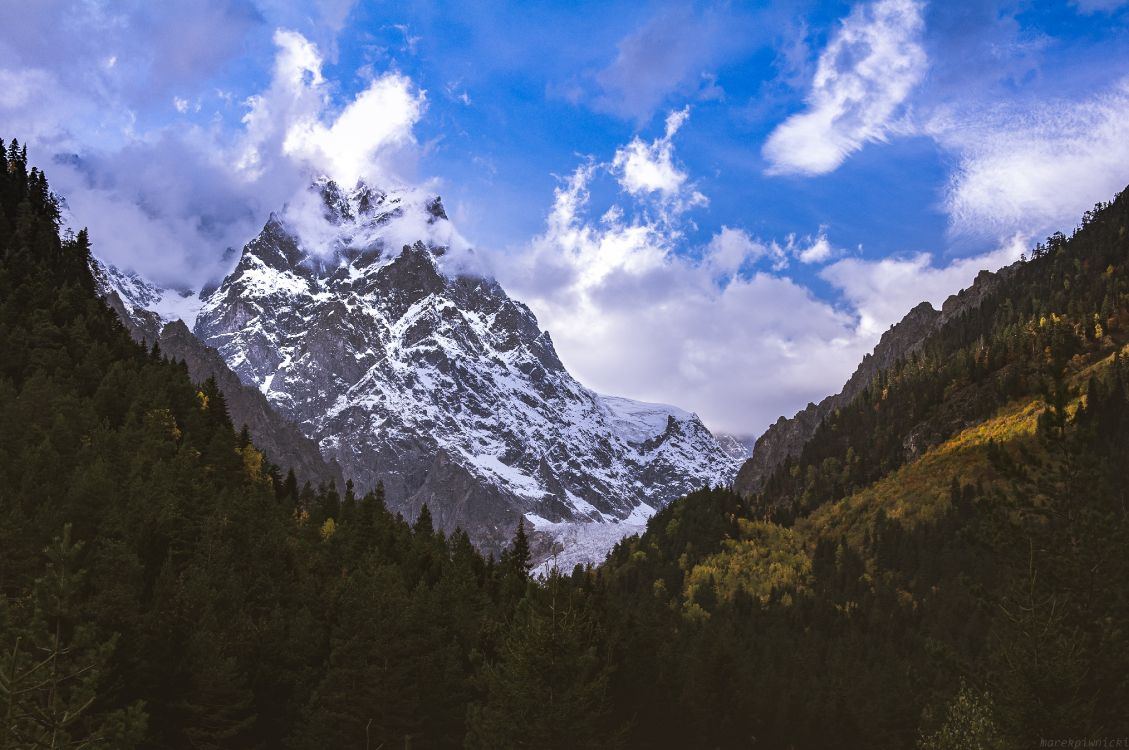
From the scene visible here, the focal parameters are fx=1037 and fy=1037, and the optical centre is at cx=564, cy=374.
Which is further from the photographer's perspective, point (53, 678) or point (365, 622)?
point (365, 622)

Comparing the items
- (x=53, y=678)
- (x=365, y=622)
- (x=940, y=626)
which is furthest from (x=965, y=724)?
(x=940, y=626)

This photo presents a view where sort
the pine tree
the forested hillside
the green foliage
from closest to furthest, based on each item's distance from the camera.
A: 1. the pine tree
2. the forested hillside
3. the green foliage

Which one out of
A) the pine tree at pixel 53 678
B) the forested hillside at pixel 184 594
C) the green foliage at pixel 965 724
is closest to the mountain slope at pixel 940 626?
the green foliage at pixel 965 724

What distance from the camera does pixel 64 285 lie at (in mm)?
131625

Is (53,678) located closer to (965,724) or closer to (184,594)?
(184,594)

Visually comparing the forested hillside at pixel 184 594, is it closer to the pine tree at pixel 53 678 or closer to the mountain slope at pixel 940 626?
the pine tree at pixel 53 678

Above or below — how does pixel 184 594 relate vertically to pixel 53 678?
above

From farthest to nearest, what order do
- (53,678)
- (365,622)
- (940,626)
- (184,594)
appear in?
(940,626), (365,622), (184,594), (53,678)

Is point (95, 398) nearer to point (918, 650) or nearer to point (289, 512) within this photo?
point (289, 512)

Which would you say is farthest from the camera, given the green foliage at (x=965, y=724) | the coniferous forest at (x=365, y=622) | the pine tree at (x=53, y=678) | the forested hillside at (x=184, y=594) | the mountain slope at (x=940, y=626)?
the green foliage at (x=965, y=724)

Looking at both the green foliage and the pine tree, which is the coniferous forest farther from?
the green foliage

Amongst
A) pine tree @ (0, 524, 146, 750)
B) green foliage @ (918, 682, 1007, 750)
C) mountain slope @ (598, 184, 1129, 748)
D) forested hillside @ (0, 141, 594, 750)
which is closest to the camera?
pine tree @ (0, 524, 146, 750)

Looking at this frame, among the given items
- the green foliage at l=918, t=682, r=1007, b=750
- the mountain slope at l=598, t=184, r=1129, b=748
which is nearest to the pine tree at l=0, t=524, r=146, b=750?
the mountain slope at l=598, t=184, r=1129, b=748

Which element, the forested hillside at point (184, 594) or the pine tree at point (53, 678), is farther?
the forested hillside at point (184, 594)
